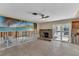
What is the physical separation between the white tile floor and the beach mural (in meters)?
0.32

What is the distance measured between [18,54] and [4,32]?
46 cm

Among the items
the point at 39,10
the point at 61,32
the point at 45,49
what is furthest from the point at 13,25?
the point at 61,32

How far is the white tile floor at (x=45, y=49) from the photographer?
1.81 m

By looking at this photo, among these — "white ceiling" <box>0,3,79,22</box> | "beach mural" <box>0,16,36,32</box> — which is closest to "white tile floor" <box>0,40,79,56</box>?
"beach mural" <box>0,16,36,32</box>

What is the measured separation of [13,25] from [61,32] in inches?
35.6

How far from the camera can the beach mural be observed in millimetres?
1749

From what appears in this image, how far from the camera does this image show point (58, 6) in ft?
5.71

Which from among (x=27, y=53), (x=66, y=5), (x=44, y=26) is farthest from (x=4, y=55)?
(x=66, y=5)

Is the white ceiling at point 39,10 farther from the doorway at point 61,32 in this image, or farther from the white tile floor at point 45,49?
the white tile floor at point 45,49

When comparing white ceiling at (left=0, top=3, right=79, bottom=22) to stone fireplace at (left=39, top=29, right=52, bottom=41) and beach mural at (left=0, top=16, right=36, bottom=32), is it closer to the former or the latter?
beach mural at (left=0, top=16, right=36, bottom=32)

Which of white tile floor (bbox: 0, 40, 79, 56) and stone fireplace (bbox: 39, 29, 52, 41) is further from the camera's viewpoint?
stone fireplace (bbox: 39, 29, 52, 41)

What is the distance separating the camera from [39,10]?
70.1 inches

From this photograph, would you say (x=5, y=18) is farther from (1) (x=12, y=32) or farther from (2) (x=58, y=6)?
(2) (x=58, y=6)

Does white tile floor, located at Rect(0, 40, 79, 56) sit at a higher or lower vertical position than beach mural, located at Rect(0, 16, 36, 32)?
lower
